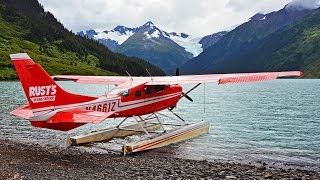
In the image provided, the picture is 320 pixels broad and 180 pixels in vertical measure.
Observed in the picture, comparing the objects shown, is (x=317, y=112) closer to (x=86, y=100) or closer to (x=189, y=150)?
(x=189, y=150)

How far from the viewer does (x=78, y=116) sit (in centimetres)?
1675

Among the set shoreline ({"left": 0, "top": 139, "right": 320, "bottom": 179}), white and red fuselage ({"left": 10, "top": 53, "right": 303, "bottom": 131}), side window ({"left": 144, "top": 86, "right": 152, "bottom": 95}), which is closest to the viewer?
shoreline ({"left": 0, "top": 139, "right": 320, "bottom": 179})

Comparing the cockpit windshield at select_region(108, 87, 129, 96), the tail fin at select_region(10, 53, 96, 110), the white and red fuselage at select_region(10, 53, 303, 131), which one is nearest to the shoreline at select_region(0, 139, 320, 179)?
the white and red fuselage at select_region(10, 53, 303, 131)

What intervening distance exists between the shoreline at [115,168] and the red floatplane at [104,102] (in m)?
1.51

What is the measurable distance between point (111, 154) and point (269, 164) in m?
7.57

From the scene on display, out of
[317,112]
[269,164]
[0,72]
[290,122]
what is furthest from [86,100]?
[0,72]

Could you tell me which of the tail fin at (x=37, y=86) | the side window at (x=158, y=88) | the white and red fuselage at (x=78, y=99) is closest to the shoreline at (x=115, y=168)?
the white and red fuselage at (x=78, y=99)

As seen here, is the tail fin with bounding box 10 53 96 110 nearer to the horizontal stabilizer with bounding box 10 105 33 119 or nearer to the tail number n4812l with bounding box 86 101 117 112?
the horizontal stabilizer with bounding box 10 105 33 119

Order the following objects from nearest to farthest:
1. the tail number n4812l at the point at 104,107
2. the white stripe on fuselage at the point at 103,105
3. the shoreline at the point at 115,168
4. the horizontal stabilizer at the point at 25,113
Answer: the shoreline at the point at 115,168, the white stripe on fuselage at the point at 103,105, the horizontal stabilizer at the point at 25,113, the tail number n4812l at the point at 104,107

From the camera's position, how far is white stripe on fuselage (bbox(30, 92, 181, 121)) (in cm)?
1708

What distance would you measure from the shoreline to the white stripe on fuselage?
1.95m

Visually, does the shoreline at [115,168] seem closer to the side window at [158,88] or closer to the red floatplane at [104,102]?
the red floatplane at [104,102]

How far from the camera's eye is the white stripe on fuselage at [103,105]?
17.1m

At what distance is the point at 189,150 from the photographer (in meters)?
21.5
